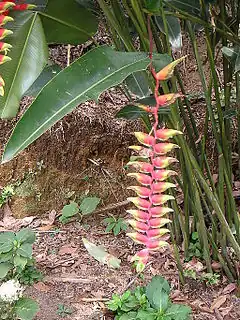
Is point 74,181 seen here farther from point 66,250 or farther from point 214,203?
point 214,203

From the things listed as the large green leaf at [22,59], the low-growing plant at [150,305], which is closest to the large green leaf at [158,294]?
the low-growing plant at [150,305]

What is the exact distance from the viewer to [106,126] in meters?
1.86

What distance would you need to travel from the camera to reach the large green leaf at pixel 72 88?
68 cm

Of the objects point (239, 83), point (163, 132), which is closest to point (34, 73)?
point (163, 132)

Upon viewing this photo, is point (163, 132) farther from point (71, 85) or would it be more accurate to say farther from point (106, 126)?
point (106, 126)

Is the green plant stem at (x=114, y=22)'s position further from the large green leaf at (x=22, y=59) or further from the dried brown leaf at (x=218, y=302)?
the dried brown leaf at (x=218, y=302)

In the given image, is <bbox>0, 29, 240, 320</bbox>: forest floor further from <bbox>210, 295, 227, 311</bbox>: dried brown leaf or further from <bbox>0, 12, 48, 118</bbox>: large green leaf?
<bbox>0, 12, 48, 118</bbox>: large green leaf

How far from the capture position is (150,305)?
1.30 metres

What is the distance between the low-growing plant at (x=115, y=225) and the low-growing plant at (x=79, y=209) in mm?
→ 70

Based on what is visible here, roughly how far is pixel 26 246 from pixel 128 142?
0.64 metres

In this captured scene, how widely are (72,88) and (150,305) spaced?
0.76 meters

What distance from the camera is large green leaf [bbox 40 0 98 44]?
965mm

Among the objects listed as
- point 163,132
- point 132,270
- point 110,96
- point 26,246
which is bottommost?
point 132,270

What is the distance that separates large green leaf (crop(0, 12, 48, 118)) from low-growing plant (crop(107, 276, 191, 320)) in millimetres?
721
